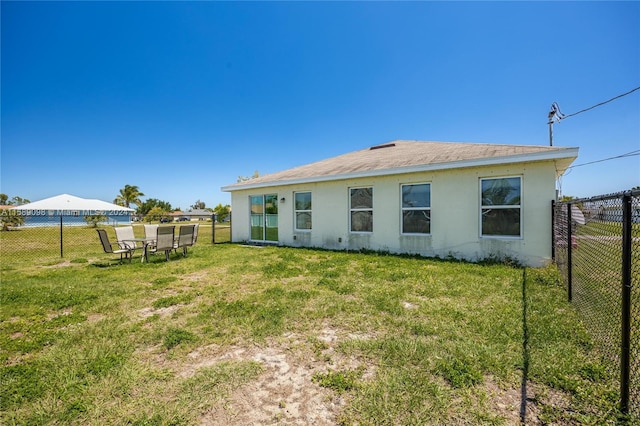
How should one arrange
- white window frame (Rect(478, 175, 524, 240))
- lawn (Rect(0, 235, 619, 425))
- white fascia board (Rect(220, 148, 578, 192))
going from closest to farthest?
lawn (Rect(0, 235, 619, 425)) < white fascia board (Rect(220, 148, 578, 192)) < white window frame (Rect(478, 175, 524, 240))

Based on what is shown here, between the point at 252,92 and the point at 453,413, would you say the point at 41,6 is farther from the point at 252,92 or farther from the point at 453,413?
the point at 453,413

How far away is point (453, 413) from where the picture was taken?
6.20 feet

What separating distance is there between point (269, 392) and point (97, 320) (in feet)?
10.8

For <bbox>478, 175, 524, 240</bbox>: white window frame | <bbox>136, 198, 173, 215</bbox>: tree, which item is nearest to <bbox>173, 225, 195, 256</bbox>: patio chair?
<bbox>478, 175, 524, 240</bbox>: white window frame

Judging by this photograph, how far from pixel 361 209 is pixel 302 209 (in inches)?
109

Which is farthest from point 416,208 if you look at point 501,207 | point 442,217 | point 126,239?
point 126,239

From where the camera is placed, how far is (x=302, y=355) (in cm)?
277

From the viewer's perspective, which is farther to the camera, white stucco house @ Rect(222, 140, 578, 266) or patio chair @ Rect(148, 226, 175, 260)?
patio chair @ Rect(148, 226, 175, 260)

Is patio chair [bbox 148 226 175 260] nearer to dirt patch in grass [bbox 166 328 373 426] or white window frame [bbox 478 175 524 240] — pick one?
dirt patch in grass [bbox 166 328 373 426]

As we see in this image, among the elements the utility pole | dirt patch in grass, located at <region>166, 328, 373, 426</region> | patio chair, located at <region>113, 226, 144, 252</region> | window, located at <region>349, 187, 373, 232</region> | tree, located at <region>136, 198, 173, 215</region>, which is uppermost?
the utility pole

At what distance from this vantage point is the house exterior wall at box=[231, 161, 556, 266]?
22.1 feet

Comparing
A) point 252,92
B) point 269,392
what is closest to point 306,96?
point 252,92

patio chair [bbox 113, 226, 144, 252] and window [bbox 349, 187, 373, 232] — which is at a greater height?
window [bbox 349, 187, 373, 232]

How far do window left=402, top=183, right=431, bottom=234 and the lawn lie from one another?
3155 millimetres
